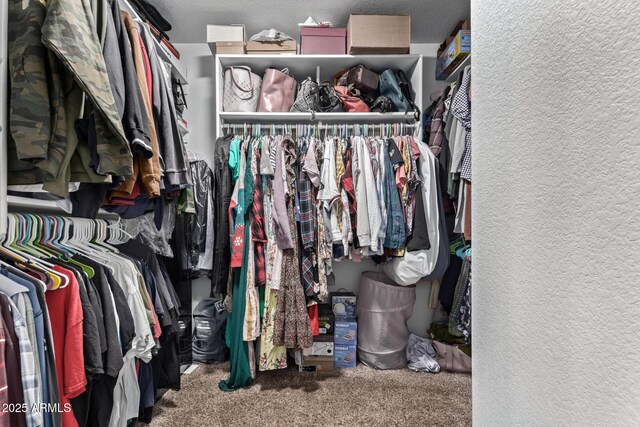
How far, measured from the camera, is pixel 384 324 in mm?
2340

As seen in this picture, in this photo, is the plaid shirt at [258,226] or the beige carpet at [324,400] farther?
the plaid shirt at [258,226]

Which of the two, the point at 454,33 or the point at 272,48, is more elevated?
the point at 454,33

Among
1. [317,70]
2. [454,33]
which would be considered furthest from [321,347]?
[454,33]

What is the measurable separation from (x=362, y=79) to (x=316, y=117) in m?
0.39

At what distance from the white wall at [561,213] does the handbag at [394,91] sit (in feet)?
4.98

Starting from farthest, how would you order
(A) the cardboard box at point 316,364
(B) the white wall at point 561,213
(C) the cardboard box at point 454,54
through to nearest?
(A) the cardboard box at point 316,364 < (C) the cardboard box at point 454,54 < (B) the white wall at point 561,213

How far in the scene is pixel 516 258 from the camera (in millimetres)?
719

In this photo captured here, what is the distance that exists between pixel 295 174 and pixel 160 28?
122 centimetres

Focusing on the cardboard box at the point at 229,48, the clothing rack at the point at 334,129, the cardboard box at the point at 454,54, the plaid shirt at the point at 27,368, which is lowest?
the plaid shirt at the point at 27,368

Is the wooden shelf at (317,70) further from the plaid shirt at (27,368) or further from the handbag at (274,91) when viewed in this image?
the plaid shirt at (27,368)

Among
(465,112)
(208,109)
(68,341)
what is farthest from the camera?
(208,109)

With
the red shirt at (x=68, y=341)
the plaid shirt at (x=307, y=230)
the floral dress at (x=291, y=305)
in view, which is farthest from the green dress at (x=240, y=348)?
the red shirt at (x=68, y=341)

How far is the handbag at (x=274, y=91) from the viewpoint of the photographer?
236cm

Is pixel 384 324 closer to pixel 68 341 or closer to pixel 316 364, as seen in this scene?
pixel 316 364
